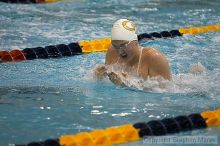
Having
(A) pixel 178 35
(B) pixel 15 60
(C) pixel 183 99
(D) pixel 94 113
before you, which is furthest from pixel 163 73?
(A) pixel 178 35

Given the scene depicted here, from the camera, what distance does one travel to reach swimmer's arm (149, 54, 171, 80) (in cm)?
484

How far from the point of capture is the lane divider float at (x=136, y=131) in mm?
3789

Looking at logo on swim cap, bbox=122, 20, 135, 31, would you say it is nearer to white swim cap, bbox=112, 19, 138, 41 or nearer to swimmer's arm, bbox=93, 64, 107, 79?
white swim cap, bbox=112, 19, 138, 41

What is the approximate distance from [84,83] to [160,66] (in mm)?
950

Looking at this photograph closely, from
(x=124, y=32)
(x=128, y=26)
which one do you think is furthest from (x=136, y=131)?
(x=128, y=26)

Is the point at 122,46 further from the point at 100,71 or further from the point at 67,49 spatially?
the point at 67,49

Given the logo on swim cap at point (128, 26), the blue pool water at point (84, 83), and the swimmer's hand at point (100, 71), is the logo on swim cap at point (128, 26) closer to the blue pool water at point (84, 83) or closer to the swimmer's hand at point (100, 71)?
the swimmer's hand at point (100, 71)

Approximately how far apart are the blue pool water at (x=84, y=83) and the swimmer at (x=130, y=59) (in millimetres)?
129

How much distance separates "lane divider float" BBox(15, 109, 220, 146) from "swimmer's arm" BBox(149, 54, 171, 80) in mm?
676

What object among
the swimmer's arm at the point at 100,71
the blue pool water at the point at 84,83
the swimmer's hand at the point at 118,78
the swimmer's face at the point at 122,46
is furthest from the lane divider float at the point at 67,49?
the swimmer's face at the point at 122,46

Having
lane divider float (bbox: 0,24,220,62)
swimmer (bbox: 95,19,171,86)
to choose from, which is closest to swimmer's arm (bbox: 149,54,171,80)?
swimmer (bbox: 95,19,171,86)

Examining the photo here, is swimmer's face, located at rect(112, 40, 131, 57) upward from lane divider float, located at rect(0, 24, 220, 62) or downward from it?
upward

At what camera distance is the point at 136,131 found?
398cm

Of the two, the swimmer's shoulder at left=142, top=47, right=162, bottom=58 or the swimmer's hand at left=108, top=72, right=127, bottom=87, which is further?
the swimmer's hand at left=108, top=72, right=127, bottom=87
